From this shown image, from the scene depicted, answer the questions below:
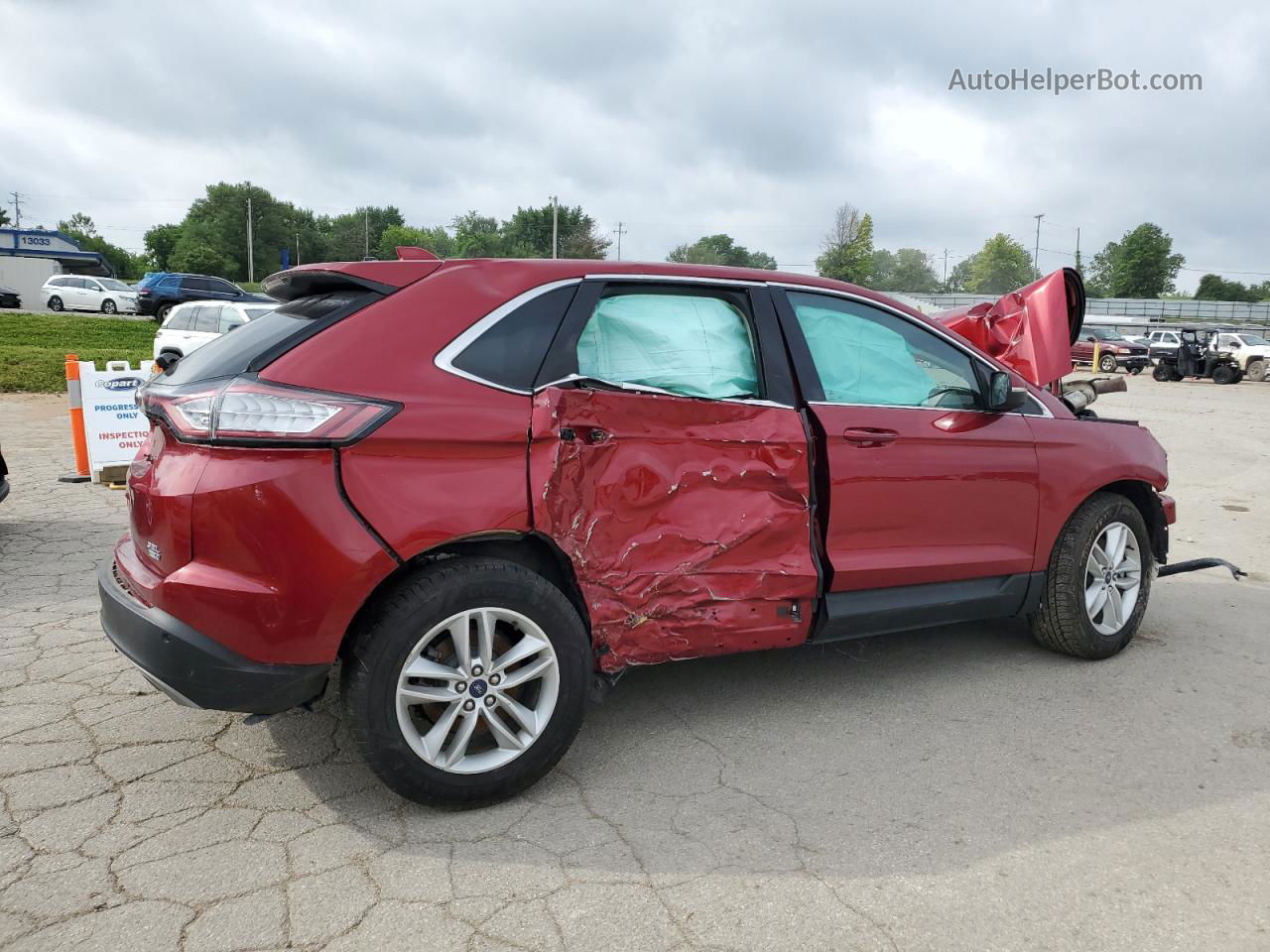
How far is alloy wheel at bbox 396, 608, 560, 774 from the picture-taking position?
282 centimetres

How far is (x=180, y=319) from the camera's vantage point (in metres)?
18.3

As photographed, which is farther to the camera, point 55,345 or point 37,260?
point 37,260

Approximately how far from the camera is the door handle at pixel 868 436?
11.6 ft

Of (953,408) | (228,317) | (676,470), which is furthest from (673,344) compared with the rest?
(228,317)

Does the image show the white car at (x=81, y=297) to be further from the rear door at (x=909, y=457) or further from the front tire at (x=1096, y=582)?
the front tire at (x=1096, y=582)

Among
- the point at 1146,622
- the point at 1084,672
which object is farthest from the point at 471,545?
the point at 1146,622

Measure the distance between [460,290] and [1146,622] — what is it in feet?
13.8

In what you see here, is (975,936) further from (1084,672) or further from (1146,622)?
(1146,622)

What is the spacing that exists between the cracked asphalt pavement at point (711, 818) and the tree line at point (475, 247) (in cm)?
7376

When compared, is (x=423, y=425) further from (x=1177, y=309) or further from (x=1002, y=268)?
(x=1002, y=268)

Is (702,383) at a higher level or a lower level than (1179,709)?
higher

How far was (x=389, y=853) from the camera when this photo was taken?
270 cm

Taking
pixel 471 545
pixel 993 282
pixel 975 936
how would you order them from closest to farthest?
pixel 975 936 < pixel 471 545 < pixel 993 282

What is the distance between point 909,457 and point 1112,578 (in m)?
1.49
